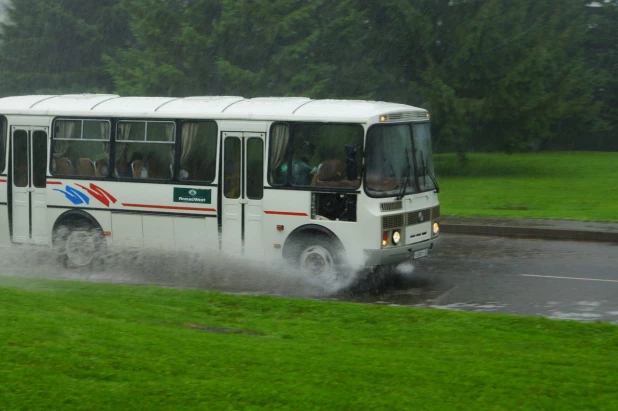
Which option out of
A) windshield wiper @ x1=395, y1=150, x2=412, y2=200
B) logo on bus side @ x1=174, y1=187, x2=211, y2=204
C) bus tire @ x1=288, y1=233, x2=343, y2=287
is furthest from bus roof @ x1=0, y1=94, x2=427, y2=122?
bus tire @ x1=288, y1=233, x2=343, y2=287

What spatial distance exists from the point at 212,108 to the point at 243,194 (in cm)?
144

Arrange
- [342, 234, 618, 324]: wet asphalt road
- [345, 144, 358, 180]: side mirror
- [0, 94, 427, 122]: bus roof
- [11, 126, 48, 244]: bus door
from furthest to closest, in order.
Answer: [11, 126, 48, 244]: bus door → [0, 94, 427, 122]: bus roof → [345, 144, 358, 180]: side mirror → [342, 234, 618, 324]: wet asphalt road

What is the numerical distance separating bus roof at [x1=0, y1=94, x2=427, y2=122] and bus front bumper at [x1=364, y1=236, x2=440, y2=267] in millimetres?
1777

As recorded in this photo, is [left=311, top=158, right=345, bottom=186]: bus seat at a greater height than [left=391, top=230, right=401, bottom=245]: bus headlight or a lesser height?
greater

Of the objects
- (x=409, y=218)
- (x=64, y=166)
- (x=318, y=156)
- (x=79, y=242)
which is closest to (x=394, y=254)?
(x=409, y=218)

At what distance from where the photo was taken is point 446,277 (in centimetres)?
1310

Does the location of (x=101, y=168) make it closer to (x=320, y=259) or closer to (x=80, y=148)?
(x=80, y=148)

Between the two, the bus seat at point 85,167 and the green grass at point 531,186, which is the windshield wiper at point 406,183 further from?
the green grass at point 531,186

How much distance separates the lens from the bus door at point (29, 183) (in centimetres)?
1442

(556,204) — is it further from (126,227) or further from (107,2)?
(107,2)

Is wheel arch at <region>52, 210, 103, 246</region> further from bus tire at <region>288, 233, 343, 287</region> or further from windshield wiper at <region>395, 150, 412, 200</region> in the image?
windshield wiper at <region>395, 150, 412, 200</region>

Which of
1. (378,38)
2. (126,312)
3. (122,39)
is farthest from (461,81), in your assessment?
(126,312)

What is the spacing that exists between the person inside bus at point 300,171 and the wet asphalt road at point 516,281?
5.43 feet

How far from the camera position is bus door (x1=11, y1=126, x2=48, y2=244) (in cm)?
1442
